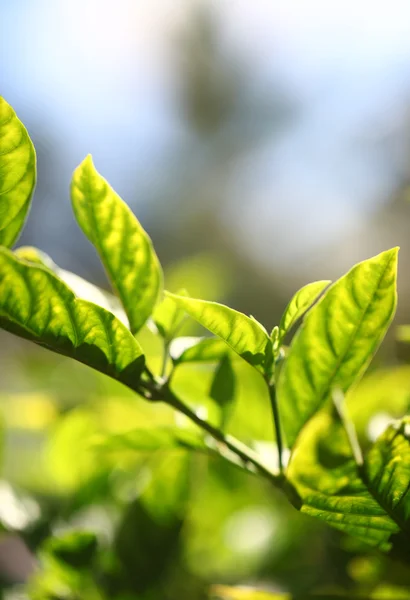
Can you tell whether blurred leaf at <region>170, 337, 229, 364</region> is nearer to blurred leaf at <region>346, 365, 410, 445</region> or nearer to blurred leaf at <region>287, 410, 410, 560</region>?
blurred leaf at <region>287, 410, 410, 560</region>

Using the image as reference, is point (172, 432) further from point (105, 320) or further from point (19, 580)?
point (19, 580)

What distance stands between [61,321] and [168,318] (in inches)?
3.9

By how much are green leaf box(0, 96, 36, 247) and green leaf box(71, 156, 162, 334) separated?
4 centimetres

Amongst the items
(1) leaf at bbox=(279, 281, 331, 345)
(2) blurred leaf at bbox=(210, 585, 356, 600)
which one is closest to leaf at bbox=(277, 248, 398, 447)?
(1) leaf at bbox=(279, 281, 331, 345)

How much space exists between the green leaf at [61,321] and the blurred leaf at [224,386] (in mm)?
93

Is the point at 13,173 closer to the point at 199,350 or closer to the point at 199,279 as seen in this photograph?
the point at 199,350

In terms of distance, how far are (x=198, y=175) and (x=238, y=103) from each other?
1417mm

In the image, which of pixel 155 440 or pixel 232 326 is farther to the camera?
pixel 155 440

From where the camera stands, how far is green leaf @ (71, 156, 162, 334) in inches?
12.8

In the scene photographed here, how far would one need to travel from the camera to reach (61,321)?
272 mm

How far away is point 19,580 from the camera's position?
2.14ft

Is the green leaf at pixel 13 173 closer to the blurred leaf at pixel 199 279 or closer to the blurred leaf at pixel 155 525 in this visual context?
the blurred leaf at pixel 155 525

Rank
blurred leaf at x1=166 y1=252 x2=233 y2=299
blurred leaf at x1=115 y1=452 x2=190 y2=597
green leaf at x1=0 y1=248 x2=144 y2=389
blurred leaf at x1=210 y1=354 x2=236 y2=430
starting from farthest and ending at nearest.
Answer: blurred leaf at x1=166 y1=252 x2=233 y2=299
blurred leaf at x1=115 y1=452 x2=190 y2=597
blurred leaf at x1=210 y1=354 x2=236 y2=430
green leaf at x1=0 y1=248 x2=144 y2=389

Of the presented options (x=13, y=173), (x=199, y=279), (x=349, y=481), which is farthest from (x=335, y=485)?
(x=199, y=279)
